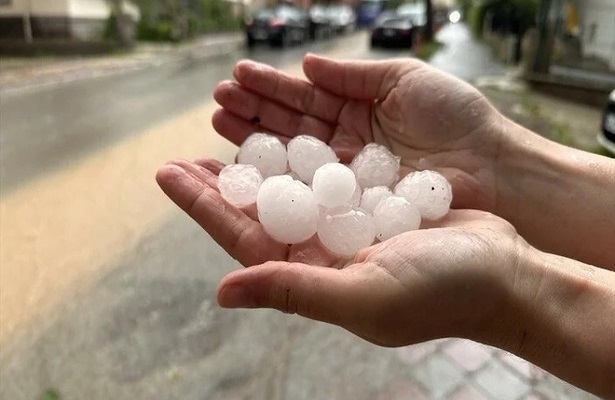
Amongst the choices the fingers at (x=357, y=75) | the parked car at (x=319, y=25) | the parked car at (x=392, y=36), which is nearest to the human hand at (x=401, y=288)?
the fingers at (x=357, y=75)

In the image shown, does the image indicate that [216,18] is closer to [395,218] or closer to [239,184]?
[239,184]

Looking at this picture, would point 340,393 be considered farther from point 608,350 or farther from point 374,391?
point 608,350

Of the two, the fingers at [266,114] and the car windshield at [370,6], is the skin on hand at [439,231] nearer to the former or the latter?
the fingers at [266,114]

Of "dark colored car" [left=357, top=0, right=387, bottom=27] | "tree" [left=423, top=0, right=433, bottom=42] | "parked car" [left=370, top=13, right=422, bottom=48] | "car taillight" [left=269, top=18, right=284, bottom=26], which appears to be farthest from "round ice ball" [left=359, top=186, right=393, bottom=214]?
"dark colored car" [left=357, top=0, right=387, bottom=27]

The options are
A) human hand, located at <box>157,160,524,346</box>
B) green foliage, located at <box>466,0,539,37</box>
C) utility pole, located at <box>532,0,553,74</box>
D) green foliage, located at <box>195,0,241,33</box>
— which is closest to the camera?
human hand, located at <box>157,160,524,346</box>

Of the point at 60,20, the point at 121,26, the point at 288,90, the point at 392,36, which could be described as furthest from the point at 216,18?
the point at 288,90

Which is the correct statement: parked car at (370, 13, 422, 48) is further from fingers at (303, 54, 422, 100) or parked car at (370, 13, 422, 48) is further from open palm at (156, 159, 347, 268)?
open palm at (156, 159, 347, 268)

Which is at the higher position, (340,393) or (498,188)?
(498,188)

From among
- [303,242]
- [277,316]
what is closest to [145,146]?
[277,316]
